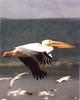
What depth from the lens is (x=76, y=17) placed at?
243cm

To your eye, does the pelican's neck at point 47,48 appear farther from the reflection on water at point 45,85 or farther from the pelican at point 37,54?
the reflection on water at point 45,85

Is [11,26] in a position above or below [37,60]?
above

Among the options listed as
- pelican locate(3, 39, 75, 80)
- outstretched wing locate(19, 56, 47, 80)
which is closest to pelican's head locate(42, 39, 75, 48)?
A: pelican locate(3, 39, 75, 80)

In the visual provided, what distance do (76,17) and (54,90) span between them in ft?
1.76

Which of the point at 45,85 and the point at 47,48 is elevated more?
the point at 47,48

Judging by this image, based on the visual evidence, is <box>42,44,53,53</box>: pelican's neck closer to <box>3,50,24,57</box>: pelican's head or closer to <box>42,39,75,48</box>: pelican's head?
<box>42,39,75,48</box>: pelican's head

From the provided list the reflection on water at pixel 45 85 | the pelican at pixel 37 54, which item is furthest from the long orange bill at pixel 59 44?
the reflection on water at pixel 45 85

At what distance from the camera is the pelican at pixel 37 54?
7.97 ft

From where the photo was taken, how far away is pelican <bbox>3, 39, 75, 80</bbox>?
243 centimetres

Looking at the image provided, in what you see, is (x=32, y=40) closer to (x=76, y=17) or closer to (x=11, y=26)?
(x=11, y=26)

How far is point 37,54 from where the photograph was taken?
8.04ft

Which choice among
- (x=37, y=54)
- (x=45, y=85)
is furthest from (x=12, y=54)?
(x=45, y=85)

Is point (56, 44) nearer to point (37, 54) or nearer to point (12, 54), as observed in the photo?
point (37, 54)
